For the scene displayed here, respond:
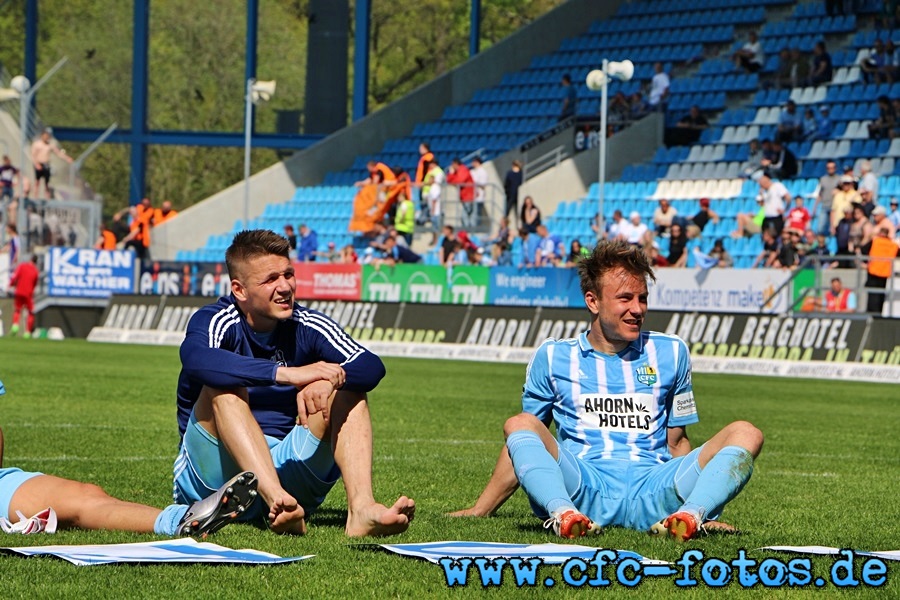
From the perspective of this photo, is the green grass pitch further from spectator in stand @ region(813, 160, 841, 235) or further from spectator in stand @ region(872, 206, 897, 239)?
spectator in stand @ region(813, 160, 841, 235)

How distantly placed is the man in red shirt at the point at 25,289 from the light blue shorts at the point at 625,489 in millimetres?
28033

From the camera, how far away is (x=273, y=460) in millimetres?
6973

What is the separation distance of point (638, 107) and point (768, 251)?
11.0 m

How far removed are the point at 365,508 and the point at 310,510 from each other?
2.99 ft

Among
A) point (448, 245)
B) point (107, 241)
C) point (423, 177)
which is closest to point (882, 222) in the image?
point (448, 245)

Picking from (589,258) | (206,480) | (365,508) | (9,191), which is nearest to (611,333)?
(589,258)

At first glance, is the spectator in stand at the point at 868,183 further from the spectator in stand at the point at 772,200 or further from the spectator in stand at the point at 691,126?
the spectator in stand at the point at 691,126

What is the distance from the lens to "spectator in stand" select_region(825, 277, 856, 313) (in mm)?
25797

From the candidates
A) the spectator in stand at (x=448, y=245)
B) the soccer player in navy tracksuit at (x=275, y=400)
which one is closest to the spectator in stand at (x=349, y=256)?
the spectator in stand at (x=448, y=245)

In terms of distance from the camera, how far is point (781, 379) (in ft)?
79.6

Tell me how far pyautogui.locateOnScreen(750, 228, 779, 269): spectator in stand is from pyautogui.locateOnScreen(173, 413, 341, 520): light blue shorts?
71.5ft

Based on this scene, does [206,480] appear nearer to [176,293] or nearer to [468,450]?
[468,450]

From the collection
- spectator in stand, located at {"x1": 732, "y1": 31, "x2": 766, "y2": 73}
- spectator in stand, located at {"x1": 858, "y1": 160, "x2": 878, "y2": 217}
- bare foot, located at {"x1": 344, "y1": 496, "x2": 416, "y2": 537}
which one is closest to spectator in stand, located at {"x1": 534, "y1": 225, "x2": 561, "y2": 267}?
spectator in stand, located at {"x1": 858, "y1": 160, "x2": 878, "y2": 217}

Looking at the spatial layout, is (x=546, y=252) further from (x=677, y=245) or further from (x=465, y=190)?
(x=465, y=190)
